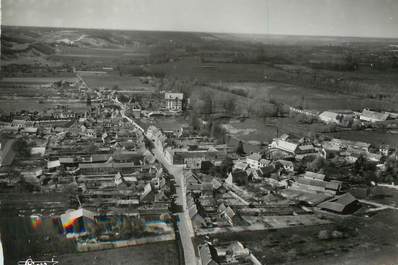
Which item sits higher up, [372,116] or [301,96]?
[301,96]

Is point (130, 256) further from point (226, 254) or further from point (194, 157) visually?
point (194, 157)

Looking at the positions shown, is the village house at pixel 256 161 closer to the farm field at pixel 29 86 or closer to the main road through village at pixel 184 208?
the main road through village at pixel 184 208

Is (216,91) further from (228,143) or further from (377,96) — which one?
(377,96)

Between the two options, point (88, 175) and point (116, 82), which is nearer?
point (88, 175)

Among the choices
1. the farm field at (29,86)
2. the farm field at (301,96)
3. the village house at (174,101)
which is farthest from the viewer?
the village house at (174,101)

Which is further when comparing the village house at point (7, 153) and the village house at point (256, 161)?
the village house at point (256, 161)

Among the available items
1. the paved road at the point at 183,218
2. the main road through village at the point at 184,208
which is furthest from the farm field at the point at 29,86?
the paved road at the point at 183,218
